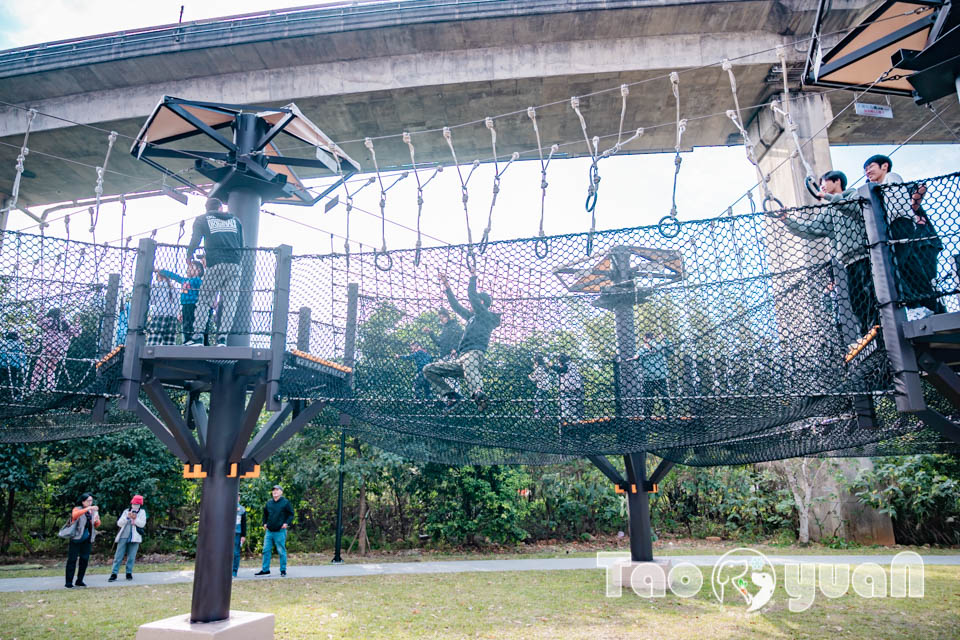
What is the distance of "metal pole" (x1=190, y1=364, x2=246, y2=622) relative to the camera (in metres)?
5.08

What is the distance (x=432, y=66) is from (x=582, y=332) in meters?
10.1

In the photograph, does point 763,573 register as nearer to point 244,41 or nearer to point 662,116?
point 662,116

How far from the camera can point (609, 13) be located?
39.5 ft

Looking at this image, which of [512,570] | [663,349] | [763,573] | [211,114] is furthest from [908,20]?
[512,570]

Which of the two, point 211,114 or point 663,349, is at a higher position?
point 211,114

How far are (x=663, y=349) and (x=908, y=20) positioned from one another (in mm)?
3138

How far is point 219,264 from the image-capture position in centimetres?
502

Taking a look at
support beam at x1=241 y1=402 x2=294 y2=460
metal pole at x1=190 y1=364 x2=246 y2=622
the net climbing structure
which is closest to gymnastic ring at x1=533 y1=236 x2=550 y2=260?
the net climbing structure

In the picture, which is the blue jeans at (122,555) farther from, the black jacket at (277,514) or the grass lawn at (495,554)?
the black jacket at (277,514)

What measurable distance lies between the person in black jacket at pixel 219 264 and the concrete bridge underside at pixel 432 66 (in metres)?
8.63

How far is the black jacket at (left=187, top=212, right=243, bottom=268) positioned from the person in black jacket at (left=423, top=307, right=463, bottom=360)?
5.74 feet

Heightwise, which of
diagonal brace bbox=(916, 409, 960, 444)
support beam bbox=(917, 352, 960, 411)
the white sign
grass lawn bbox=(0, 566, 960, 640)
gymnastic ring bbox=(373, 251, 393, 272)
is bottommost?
grass lawn bbox=(0, 566, 960, 640)

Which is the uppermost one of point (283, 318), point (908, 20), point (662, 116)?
point (662, 116)

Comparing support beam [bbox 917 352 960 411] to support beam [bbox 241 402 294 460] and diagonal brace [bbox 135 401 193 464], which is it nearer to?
support beam [bbox 241 402 294 460]
